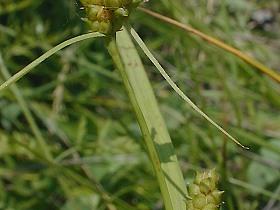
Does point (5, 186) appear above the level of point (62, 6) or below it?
below

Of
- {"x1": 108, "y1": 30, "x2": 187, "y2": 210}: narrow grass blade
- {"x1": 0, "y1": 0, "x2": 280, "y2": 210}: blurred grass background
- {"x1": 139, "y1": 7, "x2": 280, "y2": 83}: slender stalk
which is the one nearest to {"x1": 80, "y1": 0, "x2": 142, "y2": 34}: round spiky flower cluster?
{"x1": 108, "y1": 30, "x2": 187, "y2": 210}: narrow grass blade

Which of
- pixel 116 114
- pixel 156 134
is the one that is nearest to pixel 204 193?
pixel 156 134

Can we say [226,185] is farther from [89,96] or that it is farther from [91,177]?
[89,96]

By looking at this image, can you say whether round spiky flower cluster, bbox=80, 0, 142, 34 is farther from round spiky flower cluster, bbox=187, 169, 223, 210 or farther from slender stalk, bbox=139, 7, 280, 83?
slender stalk, bbox=139, 7, 280, 83

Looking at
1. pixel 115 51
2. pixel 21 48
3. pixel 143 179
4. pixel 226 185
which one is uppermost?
pixel 115 51

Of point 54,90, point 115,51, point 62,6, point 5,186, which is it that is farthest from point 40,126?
point 115,51

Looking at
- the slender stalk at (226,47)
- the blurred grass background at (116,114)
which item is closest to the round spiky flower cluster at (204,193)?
the slender stalk at (226,47)

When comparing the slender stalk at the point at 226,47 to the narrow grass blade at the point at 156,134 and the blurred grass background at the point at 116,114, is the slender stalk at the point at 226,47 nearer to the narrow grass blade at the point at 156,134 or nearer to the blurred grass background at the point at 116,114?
the narrow grass blade at the point at 156,134
